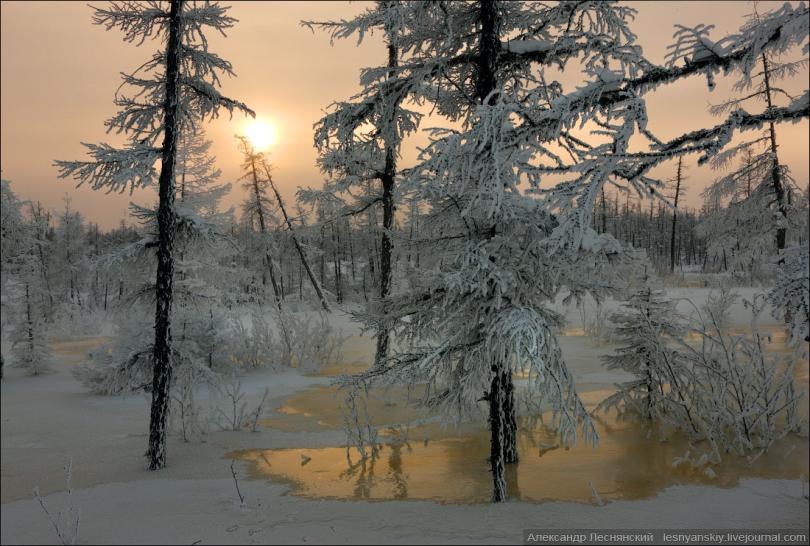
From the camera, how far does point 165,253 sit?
7.88 metres

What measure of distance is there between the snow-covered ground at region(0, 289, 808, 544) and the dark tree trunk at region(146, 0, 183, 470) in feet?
2.08

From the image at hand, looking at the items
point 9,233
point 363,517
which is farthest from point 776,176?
point 9,233

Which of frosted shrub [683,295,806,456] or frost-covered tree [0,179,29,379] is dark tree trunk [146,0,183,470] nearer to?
frosted shrub [683,295,806,456]

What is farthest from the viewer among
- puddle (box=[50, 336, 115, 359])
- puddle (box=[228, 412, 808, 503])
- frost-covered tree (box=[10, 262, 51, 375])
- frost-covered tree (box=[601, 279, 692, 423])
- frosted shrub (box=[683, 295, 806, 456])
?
puddle (box=[50, 336, 115, 359])

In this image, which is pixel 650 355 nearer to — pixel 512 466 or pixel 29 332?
pixel 512 466

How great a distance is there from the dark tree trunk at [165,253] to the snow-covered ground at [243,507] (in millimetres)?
633

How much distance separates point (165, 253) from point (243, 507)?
167 inches

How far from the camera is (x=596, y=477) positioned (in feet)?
22.5

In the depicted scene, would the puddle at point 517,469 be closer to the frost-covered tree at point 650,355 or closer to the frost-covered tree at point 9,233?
the frost-covered tree at point 650,355

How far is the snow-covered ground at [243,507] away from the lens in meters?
4.71

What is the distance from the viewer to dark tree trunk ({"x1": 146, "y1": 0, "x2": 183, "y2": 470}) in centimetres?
771

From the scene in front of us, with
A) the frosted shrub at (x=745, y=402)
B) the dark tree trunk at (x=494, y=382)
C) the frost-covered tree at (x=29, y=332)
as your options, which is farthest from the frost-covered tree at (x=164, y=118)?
the frost-covered tree at (x=29, y=332)

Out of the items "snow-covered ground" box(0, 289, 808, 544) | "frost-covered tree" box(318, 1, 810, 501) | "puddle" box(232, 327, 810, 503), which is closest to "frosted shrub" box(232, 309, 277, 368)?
"snow-covered ground" box(0, 289, 808, 544)

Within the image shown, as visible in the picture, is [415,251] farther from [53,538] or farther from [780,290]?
[53,538]
